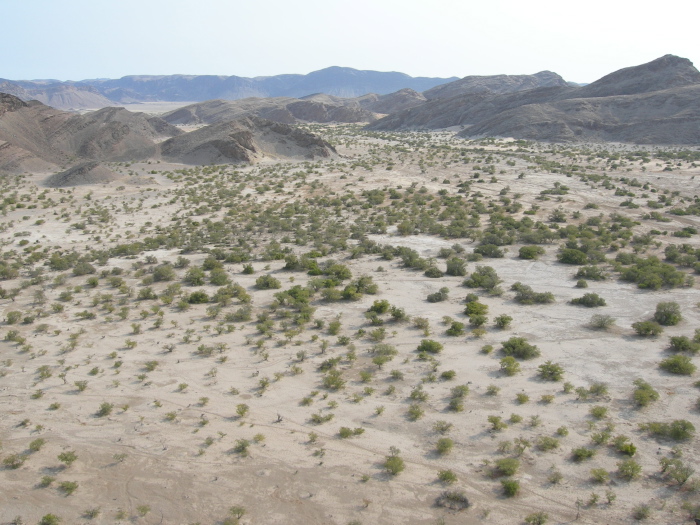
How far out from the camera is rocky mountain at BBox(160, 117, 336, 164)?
189ft

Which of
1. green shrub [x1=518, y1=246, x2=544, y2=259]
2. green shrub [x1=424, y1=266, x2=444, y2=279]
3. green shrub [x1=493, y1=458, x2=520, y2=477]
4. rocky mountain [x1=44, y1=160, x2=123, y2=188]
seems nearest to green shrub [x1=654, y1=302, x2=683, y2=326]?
green shrub [x1=518, y1=246, x2=544, y2=259]

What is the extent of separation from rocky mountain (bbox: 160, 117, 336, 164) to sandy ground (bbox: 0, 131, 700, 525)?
136ft

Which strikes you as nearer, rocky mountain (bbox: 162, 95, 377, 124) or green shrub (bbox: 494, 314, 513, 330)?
green shrub (bbox: 494, 314, 513, 330)

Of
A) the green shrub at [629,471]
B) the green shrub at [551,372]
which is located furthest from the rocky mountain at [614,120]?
the green shrub at [629,471]

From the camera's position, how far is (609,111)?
270 feet

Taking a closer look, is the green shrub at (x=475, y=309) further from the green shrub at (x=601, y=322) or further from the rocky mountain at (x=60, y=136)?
the rocky mountain at (x=60, y=136)

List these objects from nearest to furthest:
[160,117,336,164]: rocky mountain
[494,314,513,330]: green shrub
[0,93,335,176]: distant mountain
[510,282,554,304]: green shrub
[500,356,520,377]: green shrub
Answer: [500,356,520,377]: green shrub → [494,314,513,330]: green shrub → [510,282,554,304]: green shrub → [0,93,335,176]: distant mountain → [160,117,336,164]: rocky mountain

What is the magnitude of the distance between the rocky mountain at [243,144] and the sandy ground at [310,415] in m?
41.3

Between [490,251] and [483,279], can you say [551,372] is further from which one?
[490,251]

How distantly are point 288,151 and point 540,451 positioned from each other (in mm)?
57401

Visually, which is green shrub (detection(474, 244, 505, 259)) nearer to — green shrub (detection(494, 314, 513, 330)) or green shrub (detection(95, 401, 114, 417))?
green shrub (detection(494, 314, 513, 330))

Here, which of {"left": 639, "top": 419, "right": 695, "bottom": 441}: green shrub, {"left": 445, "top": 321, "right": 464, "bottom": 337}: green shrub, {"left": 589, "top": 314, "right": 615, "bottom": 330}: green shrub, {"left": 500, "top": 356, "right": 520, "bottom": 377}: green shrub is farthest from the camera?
{"left": 589, "top": 314, "right": 615, "bottom": 330}: green shrub

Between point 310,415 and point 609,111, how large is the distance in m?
90.2

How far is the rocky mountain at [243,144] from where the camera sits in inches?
2271
